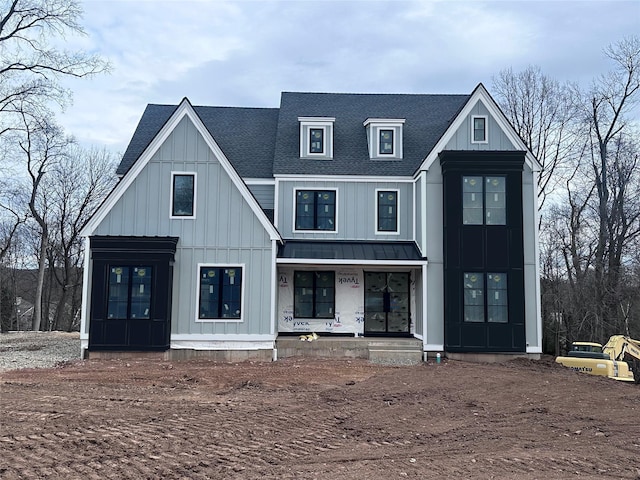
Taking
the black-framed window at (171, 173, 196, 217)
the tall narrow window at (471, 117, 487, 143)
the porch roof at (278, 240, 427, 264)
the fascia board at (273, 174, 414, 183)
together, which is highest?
the tall narrow window at (471, 117, 487, 143)

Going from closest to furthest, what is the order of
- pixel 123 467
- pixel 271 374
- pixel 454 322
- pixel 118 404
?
pixel 123 467, pixel 118 404, pixel 271 374, pixel 454 322

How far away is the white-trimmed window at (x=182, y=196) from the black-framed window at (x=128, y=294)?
207 centimetres

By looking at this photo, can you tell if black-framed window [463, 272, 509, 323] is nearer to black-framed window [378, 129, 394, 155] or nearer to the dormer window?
the dormer window

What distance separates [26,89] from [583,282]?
93.5ft

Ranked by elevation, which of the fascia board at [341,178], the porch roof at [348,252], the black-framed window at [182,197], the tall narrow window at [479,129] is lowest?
the porch roof at [348,252]

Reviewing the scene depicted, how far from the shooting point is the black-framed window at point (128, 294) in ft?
50.1

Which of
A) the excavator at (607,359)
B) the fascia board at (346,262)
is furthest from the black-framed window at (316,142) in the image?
the excavator at (607,359)

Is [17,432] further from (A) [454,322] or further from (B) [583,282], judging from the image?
(B) [583,282]

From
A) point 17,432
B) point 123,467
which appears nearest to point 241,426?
point 123,467

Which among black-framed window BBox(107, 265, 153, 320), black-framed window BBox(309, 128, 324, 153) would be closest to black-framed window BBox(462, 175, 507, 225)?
black-framed window BBox(309, 128, 324, 153)

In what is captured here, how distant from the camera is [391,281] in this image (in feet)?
61.6

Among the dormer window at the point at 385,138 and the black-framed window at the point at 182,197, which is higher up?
the dormer window at the point at 385,138

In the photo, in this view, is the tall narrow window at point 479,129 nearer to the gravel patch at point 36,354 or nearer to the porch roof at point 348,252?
the porch roof at point 348,252

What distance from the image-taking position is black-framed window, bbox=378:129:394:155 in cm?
1964
